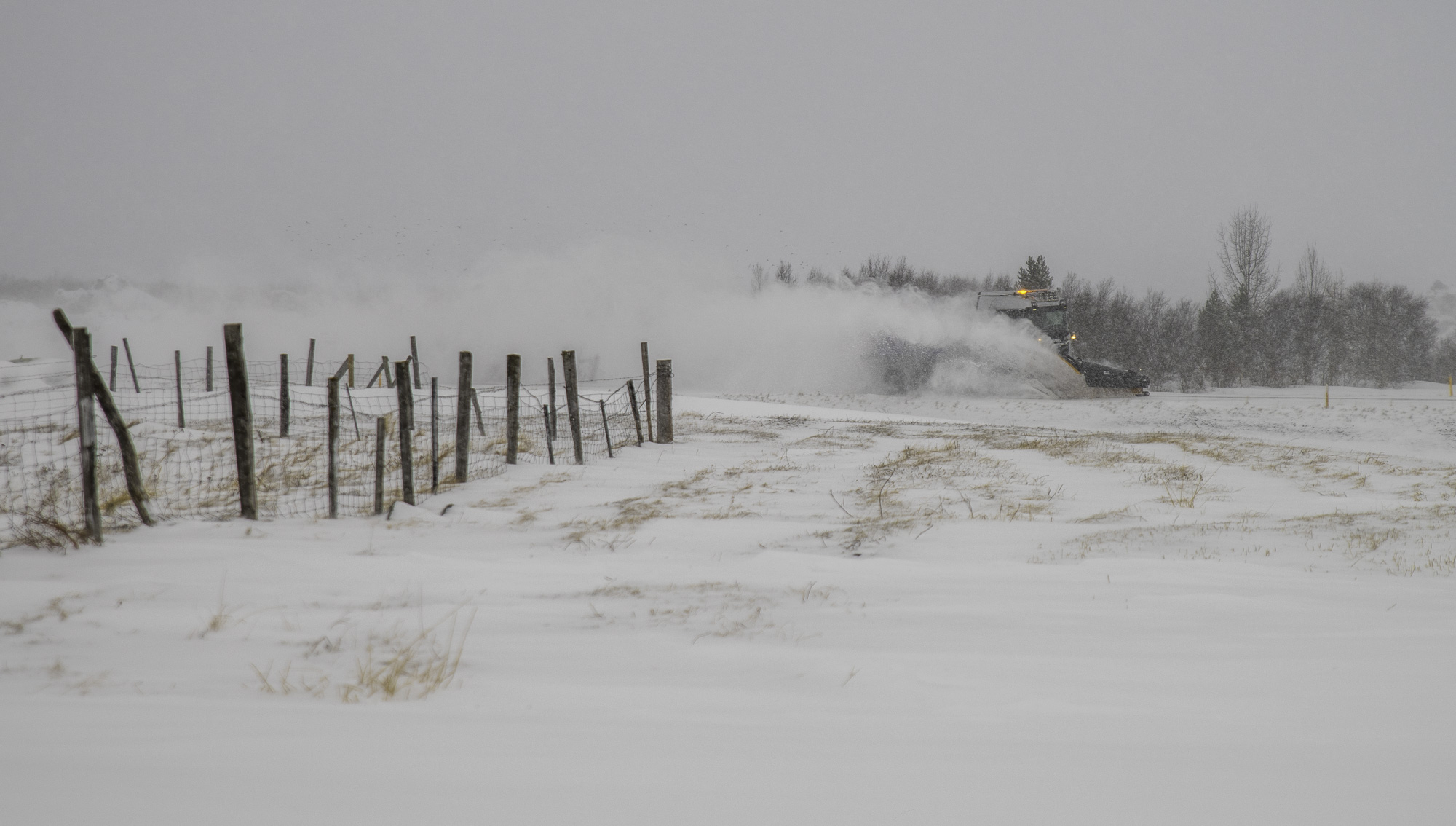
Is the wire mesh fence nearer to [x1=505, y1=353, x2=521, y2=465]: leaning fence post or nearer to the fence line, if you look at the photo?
the fence line

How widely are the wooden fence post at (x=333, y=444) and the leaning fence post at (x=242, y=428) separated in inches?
22.4

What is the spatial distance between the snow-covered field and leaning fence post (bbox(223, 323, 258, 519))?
43cm

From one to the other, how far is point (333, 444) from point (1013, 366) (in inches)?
1064

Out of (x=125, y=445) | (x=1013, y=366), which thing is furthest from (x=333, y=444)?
(x=1013, y=366)

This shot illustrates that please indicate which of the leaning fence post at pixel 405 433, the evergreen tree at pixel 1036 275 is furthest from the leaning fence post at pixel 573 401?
the evergreen tree at pixel 1036 275

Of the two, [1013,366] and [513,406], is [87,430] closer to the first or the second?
[513,406]

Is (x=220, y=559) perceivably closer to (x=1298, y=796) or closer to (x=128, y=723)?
(x=128, y=723)

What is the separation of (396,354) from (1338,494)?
48.2 meters

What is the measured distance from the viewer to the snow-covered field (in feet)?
6.72

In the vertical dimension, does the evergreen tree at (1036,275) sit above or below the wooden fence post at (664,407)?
above

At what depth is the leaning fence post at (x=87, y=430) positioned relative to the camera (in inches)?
200

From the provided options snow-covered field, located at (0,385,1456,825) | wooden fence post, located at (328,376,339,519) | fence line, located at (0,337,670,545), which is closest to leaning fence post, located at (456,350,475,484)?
fence line, located at (0,337,670,545)

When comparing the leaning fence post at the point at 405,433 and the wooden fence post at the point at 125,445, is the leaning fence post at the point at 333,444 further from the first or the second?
the wooden fence post at the point at 125,445

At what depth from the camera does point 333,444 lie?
682 cm
